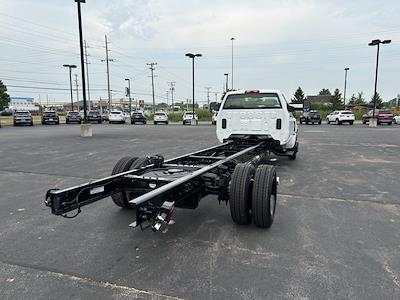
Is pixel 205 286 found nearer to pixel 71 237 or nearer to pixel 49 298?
pixel 49 298

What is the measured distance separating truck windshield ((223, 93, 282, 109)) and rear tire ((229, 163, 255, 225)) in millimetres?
5029

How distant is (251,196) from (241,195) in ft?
0.84

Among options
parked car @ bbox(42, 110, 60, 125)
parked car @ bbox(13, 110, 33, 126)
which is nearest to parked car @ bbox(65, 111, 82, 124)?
parked car @ bbox(42, 110, 60, 125)

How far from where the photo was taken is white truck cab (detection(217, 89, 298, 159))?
8930mm

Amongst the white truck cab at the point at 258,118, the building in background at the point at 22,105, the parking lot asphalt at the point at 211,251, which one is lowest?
the parking lot asphalt at the point at 211,251

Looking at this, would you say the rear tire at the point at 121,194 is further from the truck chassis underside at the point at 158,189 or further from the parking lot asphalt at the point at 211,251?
the parking lot asphalt at the point at 211,251

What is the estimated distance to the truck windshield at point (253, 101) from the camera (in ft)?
30.5

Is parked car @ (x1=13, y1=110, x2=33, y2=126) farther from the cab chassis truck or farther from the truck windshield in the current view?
the cab chassis truck

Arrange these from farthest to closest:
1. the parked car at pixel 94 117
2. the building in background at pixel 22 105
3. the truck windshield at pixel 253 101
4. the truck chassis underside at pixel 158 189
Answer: the building in background at pixel 22 105, the parked car at pixel 94 117, the truck windshield at pixel 253 101, the truck chassis underside at pixel 158 189

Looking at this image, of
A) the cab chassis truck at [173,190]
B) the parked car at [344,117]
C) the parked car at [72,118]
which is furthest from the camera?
the parked car at [72,118]

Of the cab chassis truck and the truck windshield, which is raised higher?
the truck windshield

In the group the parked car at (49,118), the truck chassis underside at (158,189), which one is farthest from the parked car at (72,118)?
the truck chassis underside at (158,189)

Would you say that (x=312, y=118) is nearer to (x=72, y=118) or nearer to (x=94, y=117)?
(x=94, y=117)

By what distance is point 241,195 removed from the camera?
14.5ft
